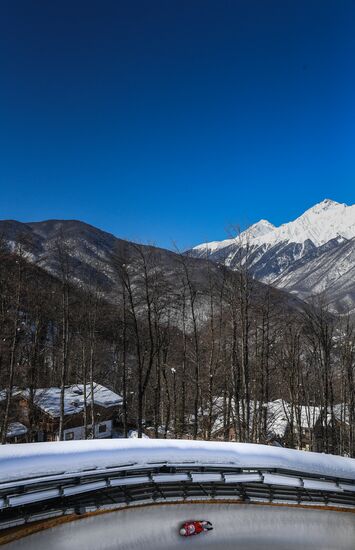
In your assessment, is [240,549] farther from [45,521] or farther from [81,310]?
[81,310]

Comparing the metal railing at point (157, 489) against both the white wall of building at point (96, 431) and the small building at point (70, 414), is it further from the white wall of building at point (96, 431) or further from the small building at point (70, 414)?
the white wall of building at point (96, 431)

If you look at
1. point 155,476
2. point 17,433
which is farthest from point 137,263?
point 17,433

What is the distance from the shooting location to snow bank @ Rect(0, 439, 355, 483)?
25.9ft

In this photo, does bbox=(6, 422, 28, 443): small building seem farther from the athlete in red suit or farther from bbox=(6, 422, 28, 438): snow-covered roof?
the athlete in red suit

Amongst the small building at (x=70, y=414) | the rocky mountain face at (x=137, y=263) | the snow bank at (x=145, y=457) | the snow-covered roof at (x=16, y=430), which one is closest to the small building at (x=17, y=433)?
the snow-covered roof at (x=16, y=430)

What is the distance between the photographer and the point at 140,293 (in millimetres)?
17125

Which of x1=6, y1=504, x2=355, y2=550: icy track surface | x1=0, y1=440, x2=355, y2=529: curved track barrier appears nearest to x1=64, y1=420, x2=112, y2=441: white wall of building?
x1=0, y1=440, x2=355, y2=529: curved track barrier

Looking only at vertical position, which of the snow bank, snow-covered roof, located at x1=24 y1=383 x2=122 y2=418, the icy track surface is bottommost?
snow-covered roof, located at x1=24 y1=383 x2=122 y2=418

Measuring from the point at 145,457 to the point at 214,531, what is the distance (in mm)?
2306

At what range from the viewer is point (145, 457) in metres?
9.44

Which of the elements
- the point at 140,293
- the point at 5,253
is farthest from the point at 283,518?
the point at 5,253

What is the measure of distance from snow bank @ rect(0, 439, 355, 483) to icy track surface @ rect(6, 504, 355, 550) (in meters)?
0.99

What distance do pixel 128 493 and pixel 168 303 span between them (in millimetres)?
10262

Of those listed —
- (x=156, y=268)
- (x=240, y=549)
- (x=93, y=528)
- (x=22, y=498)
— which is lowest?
(x=240, y=549)
